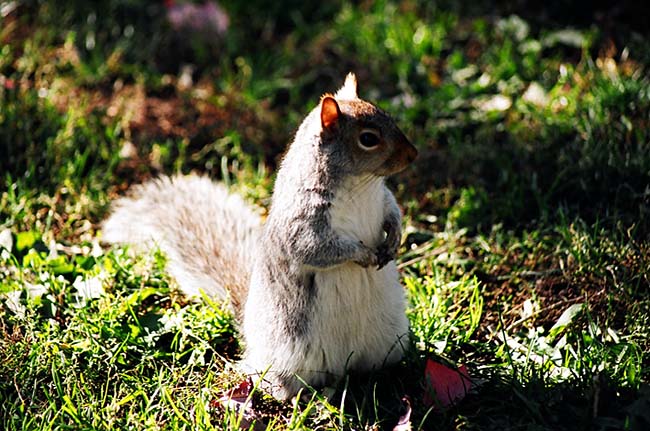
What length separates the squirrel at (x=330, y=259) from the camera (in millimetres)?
2242

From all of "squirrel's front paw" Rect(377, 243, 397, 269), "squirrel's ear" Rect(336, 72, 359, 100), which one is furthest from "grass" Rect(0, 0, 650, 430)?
"squirrel's ear" Rect(336, 72, 359, 100)

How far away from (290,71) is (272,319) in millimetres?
2270

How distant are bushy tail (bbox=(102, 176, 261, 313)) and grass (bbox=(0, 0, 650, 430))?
9 cm

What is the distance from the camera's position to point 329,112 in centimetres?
222

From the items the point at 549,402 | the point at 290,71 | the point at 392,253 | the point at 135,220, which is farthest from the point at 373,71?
the point at 549,402

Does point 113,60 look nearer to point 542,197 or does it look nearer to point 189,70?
point 189,70

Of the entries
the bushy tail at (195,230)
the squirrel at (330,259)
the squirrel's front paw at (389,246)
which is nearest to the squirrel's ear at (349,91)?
the squirrel at (330,259)

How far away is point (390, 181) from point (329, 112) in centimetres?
137

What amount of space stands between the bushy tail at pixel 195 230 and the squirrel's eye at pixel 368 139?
0.78m

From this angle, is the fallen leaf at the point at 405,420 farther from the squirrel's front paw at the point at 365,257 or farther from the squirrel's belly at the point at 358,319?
the squirrel's front paw at the point at 365,257

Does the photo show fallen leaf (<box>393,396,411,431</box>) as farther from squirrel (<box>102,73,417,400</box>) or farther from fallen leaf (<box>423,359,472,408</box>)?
squirrel (<box>102,73,417,400</box>)

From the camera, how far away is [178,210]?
3.08m

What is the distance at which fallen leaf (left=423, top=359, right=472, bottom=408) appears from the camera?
2314 millimetres

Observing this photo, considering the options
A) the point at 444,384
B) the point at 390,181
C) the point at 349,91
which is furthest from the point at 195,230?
the point at 444,384
